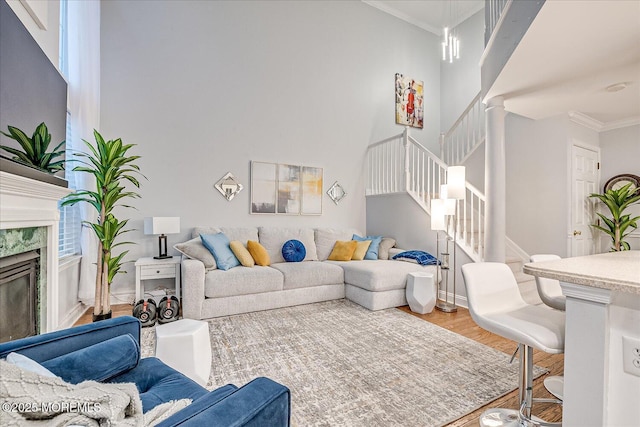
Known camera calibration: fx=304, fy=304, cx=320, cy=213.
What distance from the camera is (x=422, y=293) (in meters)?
3.45

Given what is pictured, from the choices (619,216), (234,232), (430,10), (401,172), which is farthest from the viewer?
(430,10)

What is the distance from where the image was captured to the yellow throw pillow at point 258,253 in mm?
3822

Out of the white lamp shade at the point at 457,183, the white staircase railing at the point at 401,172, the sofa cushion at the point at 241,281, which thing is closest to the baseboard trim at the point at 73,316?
the sofa cushion at the point at 241,281

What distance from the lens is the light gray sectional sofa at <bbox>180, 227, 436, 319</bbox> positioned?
10.5 feet

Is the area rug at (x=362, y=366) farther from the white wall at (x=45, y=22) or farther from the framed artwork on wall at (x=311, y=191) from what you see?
the white wall at (x=45, y=22)

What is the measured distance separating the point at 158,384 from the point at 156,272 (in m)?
2.53

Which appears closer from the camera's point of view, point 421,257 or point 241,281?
point 241,281

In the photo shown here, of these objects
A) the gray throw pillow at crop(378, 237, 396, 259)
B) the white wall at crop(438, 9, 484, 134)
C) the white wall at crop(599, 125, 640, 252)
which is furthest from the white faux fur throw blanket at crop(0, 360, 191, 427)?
the white wall at crop(438, 9, 484, 134)

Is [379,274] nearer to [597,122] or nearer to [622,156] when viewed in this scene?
[597,122]

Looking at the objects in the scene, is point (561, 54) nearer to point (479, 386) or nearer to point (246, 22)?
point (479, 386)

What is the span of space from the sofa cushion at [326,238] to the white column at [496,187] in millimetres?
2060

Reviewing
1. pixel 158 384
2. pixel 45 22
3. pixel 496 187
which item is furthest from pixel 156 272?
pixel 496 187

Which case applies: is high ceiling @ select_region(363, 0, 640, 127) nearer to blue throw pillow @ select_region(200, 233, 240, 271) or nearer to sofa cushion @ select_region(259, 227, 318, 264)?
sofa cushion @ select_region(259, 227, 318, 264)

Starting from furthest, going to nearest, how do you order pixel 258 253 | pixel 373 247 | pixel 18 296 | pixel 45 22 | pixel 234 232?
pixel 373 247 < pixel 234 232 < pixel 258 253 < pixel 45 22 < pixel 18 296
